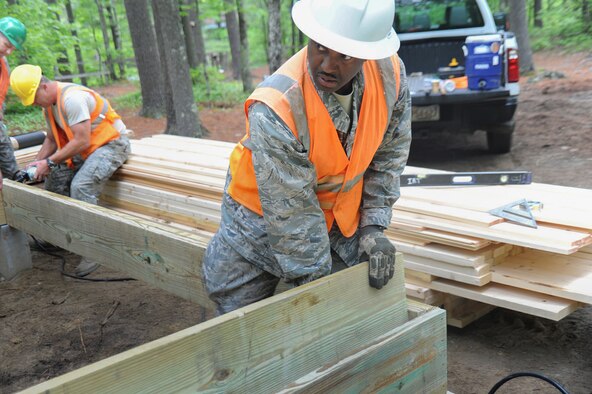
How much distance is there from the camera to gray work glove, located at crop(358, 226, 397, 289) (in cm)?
232

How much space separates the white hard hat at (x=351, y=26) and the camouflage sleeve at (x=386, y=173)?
483 millimetres

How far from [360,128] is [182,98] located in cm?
844

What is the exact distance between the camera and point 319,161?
2240mm

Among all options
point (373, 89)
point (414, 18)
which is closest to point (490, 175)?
point (373, 89)

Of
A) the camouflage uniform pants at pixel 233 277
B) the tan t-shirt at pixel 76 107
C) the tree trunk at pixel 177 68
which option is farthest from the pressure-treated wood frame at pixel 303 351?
the tree trunk at pixel 177 68

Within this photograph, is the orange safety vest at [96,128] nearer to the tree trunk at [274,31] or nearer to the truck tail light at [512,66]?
the truck tail light at [512,66]

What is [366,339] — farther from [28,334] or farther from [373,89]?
[28,334]

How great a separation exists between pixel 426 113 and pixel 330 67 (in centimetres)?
505

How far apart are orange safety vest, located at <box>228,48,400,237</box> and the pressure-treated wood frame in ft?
1.11

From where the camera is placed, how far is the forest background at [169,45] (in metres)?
10.3

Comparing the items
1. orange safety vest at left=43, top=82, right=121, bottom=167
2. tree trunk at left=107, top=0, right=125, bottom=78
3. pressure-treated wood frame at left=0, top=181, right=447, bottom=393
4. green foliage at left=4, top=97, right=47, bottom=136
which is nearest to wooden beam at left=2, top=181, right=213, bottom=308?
pressure-treated wood frame at left=0, top=181, right=447, bottom=393

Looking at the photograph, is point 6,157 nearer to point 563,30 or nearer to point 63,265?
point 63,265

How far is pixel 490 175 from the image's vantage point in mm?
4465

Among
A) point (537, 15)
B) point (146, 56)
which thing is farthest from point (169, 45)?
point (537, 15)
